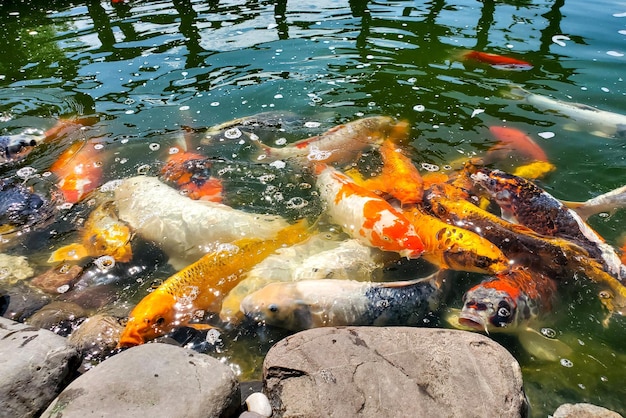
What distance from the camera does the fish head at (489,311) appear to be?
386 centimetres

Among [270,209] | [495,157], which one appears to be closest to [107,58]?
[270,209]

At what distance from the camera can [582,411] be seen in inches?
127

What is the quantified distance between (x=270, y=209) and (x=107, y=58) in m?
7.15

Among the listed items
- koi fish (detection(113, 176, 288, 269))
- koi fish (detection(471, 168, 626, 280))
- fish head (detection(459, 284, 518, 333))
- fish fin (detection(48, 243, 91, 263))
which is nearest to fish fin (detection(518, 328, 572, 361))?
fish head (detection(459, 284, 518, 333))

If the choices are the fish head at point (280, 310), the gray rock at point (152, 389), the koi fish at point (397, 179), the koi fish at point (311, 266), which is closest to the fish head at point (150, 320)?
the koi fish at point (311, 266)

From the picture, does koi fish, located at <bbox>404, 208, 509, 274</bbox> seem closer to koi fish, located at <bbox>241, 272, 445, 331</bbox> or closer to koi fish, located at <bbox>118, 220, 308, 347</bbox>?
koi fish, located at <bbox>241, 272, 445, 331</bbox>

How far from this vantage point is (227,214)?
514cm

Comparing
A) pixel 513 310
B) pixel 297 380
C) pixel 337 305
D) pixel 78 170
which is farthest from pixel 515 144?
pixel 78 170

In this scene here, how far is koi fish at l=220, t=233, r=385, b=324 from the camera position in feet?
14.3

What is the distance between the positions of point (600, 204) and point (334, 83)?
5061mm

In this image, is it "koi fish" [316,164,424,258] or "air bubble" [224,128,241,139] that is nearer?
"koi fish" [316,164,424,258]

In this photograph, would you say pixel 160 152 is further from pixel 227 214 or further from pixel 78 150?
pixel 227 214

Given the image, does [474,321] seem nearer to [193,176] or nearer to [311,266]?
[311,266]

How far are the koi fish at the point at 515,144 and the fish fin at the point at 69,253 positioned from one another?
18.0ft
